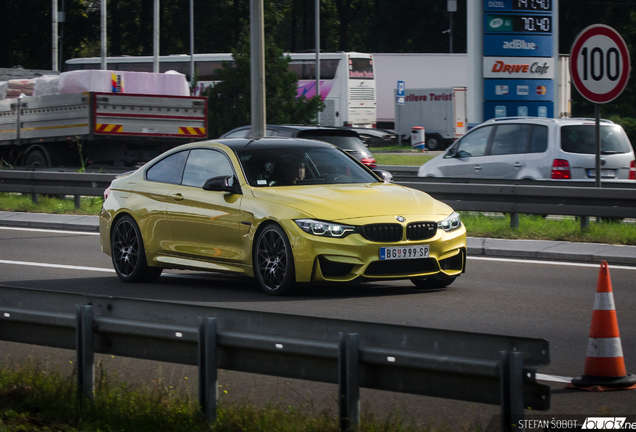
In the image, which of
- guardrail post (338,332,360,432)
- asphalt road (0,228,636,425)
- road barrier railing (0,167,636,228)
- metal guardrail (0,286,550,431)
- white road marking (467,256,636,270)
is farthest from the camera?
road barrier railing (0,167,636,228)

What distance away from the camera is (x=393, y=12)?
72438 mm

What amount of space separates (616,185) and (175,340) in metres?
12.0

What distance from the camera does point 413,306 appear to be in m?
8.52

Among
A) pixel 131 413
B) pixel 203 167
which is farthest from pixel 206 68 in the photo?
pixel 131 413

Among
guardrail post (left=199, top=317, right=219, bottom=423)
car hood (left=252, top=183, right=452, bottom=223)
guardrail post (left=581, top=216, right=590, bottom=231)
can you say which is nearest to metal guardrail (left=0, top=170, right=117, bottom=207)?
guardrail post (left=581, top=216, right=590, bottom=231)

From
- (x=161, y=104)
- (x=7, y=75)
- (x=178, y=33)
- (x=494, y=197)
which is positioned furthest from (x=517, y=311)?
(x=178, y=33)

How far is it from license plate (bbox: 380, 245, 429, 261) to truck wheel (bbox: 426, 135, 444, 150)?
140ft

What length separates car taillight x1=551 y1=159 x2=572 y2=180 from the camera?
15.7 m

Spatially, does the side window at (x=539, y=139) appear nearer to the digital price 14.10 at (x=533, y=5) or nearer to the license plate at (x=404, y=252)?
the digital price 14.10 at (x=533, y=5)

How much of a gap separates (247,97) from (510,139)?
559 inches

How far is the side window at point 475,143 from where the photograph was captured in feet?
55.9

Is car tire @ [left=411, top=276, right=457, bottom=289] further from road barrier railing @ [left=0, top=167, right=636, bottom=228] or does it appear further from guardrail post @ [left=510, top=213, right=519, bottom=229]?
guardrail post @ [left=510, top=213, right=519, bottom=229]

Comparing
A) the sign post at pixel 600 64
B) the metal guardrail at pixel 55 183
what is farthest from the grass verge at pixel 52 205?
the sign post at pixel 600 64

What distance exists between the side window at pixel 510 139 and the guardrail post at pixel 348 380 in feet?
41.8
